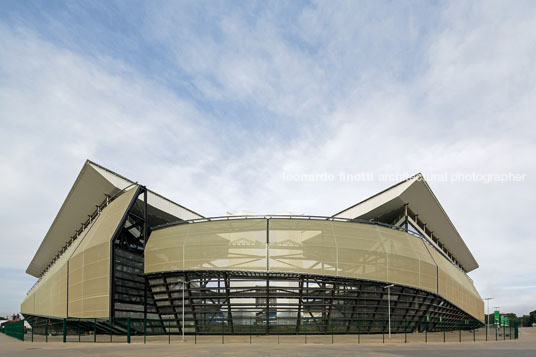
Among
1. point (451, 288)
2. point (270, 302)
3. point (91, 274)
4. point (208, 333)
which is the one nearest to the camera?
point (270, 302)

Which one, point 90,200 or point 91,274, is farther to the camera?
point 90,200

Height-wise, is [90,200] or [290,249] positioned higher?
[90,200]

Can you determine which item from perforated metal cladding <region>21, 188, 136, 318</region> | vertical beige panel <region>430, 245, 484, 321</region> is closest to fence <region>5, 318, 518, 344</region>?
perforated metal cladding <region>21, 188, 136, 318</region>

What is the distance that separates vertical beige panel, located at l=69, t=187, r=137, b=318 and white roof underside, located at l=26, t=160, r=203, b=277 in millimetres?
3525

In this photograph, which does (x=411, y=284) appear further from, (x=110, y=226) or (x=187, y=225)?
(x=110, y=226)

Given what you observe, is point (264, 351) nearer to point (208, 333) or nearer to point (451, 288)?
point (208, 333)

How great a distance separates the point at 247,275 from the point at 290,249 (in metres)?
4.03

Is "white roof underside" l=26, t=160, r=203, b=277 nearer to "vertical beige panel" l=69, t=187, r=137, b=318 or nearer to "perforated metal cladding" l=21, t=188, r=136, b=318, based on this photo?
"perforated metal cladding" l=21, t=188, r=136, b=318

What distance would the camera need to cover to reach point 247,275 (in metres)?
36.3

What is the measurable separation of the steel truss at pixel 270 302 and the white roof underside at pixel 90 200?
33.5ft

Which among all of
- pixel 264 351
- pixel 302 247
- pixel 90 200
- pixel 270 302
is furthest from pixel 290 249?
pixel 90 200

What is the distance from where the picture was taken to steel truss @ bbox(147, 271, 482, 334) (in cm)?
3588

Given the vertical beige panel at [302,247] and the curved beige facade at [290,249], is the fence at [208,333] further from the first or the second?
the vertical beige panel at [302,247]

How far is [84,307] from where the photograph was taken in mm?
36781
